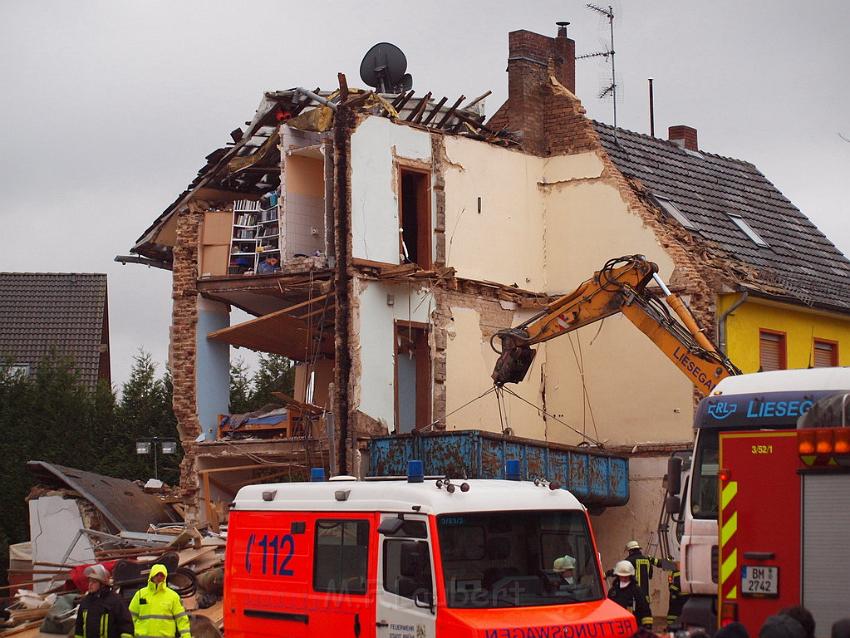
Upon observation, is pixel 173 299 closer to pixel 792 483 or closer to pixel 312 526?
pixel 312 526

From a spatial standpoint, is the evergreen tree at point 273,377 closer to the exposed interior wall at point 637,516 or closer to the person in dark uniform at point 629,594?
the exposed interior wall at point 637,516

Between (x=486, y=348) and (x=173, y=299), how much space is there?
20.7 feet

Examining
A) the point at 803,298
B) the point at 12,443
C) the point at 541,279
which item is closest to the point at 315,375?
Answer: the point at 541,279

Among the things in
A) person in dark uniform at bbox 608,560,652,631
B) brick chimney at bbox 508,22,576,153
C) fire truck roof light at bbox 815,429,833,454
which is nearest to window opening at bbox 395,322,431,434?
brick chimney at bbox 508,22,576,153

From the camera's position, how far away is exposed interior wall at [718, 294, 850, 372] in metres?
27.2

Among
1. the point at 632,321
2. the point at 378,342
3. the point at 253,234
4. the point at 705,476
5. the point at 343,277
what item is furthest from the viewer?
the point at 253,234

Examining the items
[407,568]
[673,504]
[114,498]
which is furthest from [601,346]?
[407,568]

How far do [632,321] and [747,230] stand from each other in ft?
27.6

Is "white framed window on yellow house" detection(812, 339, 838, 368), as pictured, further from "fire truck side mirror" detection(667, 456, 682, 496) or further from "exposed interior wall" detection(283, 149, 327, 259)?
"fire truck side mirror" detection(667, 456, 682, 496)

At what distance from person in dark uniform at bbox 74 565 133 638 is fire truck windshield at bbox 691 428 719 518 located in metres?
5.98

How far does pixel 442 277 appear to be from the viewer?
87.2ft

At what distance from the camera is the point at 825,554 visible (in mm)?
10578

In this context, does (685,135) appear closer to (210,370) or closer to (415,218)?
(415,218)

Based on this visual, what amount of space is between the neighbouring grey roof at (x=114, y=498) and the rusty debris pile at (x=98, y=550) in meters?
0.02
